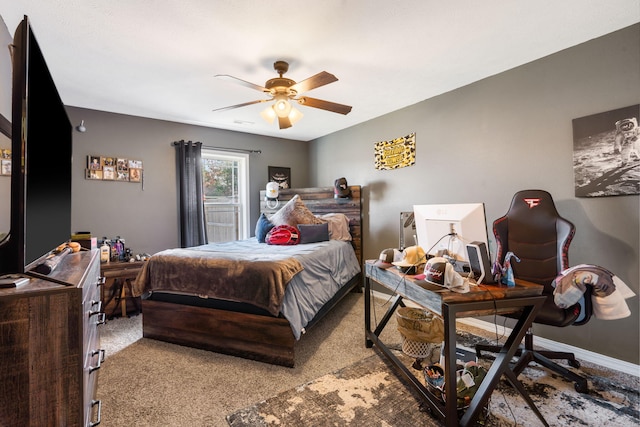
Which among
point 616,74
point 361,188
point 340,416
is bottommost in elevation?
point 340,416

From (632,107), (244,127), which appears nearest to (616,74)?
(632,107)

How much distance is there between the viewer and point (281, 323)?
6.86 ft

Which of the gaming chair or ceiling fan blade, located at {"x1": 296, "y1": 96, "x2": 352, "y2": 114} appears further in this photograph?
ceiling fan blade, located at {"x1": 296, "y1": 96, "x2": 352, "y2": 114}

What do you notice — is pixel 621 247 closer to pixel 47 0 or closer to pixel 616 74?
pixel 616 74

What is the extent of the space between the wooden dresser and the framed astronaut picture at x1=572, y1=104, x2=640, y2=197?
3134 millimetres

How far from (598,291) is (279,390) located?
2.02 m

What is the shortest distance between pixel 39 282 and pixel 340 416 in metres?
1.54

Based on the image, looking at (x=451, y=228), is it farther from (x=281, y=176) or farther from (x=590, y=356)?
(x=281, y=176)

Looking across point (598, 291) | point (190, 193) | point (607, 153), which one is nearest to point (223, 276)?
point (190, 193)

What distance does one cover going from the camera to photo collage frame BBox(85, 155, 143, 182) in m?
3.38

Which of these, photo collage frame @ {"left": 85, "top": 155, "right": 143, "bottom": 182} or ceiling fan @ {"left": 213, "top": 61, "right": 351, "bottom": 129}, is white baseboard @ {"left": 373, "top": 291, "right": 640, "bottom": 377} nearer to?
ceiling fan @ {"left": 213, "top": 61, "right": 351, "bottom": 129}

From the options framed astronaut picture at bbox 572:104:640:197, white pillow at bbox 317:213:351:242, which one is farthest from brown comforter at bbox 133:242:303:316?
framed astronaut picture at bbox 572:104:640:197

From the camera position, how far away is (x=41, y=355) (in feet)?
2.77

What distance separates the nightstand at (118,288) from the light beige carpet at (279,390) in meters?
0.72
